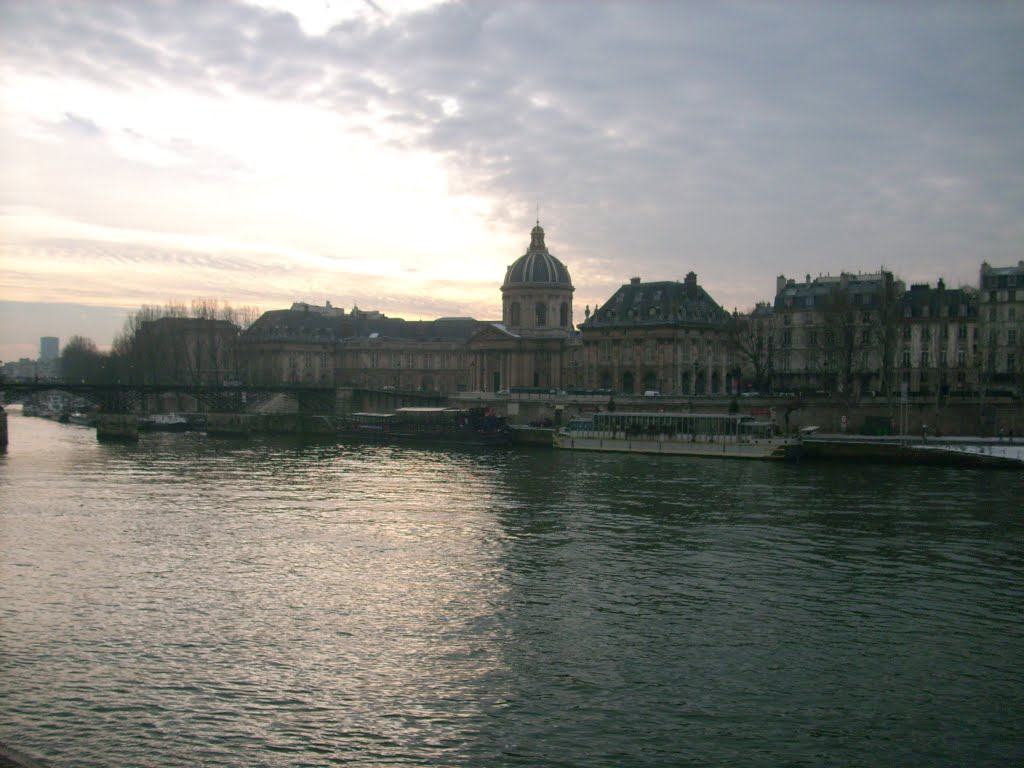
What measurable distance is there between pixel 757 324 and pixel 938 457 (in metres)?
56.5

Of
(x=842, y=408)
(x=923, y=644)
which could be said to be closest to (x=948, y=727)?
(x=923, y=644)

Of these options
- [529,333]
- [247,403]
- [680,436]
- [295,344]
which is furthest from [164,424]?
[680,436]

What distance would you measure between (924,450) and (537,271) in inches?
3078

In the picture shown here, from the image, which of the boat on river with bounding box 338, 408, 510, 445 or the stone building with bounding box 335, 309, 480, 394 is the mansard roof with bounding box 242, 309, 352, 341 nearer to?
the stone building with bounding box 335, 309, 480, 394

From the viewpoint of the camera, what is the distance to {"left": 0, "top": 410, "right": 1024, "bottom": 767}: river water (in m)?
19.7

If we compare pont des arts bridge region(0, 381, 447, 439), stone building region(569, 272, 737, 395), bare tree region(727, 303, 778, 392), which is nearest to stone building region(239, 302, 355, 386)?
pont des arts bridge region(0, 381, 447, 439)

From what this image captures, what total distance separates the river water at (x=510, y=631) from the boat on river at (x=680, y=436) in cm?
2642

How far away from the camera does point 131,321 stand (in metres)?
154

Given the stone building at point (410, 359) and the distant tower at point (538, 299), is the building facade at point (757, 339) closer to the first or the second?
the distant tower at point (538, 299)

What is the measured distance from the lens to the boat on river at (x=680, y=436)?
77.5m

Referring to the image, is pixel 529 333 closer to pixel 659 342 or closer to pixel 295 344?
pixel 659 342

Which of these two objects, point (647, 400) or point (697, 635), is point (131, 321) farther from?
point (697, 635)

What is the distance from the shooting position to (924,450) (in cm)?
7056

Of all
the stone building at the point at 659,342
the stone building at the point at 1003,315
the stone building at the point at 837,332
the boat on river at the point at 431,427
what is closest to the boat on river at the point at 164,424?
the boat on river at the point at 431,427
